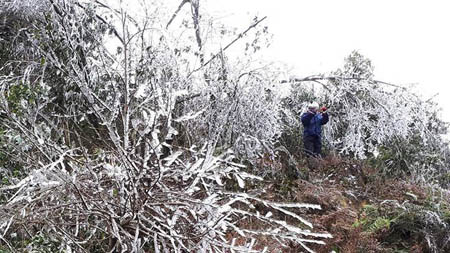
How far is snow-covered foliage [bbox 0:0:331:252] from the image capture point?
3131mm

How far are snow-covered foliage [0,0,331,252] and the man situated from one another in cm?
106

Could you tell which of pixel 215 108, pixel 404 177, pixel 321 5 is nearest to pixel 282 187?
pixel 215 108

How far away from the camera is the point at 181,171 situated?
3355mm

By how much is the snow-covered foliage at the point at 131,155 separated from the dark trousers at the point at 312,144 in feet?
3.98

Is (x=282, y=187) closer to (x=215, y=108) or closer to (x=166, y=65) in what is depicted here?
(x=215, y=108)

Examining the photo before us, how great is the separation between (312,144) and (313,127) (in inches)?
13.0

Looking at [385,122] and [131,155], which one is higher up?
[131,155]

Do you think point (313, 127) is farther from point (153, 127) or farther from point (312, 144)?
point (153, 127)

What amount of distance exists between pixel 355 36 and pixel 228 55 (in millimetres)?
10468

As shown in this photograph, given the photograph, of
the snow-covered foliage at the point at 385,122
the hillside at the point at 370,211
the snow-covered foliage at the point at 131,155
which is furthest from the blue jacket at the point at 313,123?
the snow-covered foliage at the point at 131,155

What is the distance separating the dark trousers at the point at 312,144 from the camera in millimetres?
8172

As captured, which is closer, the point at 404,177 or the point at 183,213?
the point at 183,213

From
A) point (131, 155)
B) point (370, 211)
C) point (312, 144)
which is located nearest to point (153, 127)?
point (131, 155)

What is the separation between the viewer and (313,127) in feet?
26.4
